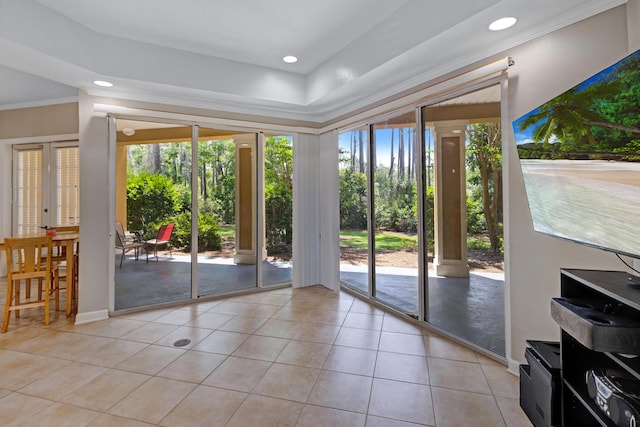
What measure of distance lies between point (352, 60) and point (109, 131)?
2.82m

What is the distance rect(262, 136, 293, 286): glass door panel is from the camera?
15.3 ft

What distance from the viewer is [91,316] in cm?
342

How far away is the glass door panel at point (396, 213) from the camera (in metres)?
3.46

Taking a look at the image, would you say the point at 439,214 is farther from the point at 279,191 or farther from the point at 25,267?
the point at 25,267

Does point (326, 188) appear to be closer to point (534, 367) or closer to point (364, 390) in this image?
point (364, 390)

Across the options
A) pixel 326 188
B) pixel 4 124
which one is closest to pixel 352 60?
pixel 326 188

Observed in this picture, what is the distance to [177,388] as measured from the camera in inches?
86.1

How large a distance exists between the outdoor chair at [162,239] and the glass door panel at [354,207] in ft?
7.85

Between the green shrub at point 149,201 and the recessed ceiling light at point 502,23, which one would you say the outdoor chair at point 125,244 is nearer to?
the green shrub at point 149,201

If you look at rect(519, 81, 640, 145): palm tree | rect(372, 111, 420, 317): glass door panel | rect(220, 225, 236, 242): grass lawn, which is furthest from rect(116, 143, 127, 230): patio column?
rect(519, 81, 640, 145): palm tree

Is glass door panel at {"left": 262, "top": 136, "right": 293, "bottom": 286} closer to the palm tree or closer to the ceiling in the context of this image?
the ceiling

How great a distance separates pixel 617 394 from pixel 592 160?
91 cm

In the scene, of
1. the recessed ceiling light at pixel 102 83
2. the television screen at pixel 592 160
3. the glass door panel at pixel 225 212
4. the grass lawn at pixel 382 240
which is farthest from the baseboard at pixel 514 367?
the recessed ceiling light at pixel 102 83

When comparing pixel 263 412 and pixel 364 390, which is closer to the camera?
pixel 263 412
